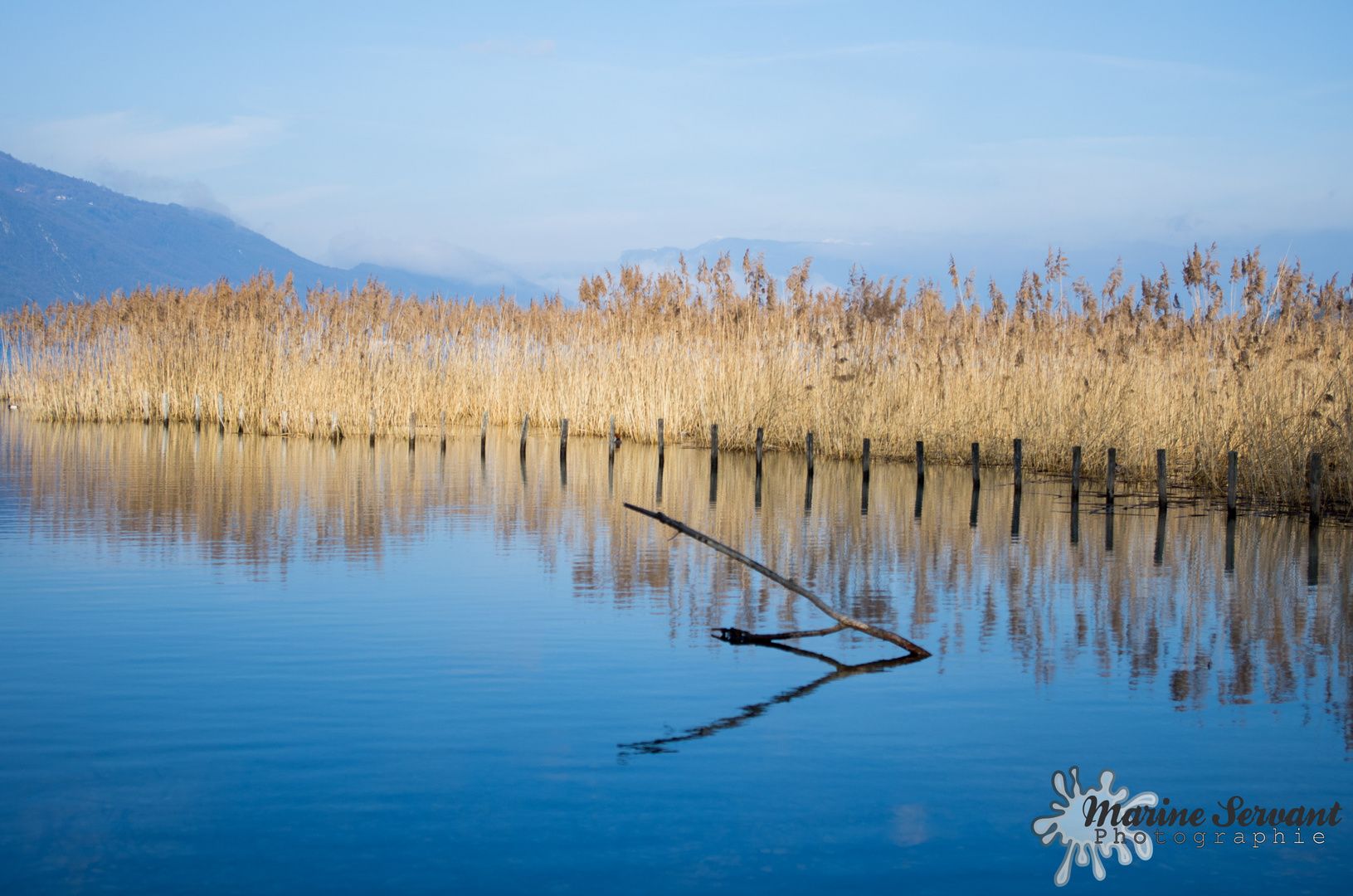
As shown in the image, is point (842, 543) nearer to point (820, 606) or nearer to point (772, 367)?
point (820, 606)

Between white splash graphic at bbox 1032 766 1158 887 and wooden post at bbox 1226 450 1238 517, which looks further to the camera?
wooden post at bbox 1226 450 1238 517

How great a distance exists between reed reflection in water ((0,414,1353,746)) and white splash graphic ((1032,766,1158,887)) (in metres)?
1.55

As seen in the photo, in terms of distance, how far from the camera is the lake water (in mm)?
4043

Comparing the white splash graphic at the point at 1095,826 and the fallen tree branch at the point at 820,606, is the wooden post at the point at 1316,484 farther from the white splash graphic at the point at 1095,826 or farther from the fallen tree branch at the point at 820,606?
the white splash graphic at the point at 1095,826

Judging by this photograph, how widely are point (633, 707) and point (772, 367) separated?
53.0 ft

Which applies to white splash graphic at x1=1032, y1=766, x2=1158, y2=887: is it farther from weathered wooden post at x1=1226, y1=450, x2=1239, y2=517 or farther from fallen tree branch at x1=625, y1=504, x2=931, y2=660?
weathered wooden post at x1=1226, y1=450, x2=1239, y2=517

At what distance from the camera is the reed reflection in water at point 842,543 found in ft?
23.5

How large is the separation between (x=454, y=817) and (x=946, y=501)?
37.3ft

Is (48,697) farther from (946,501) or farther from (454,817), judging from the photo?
(946,501)

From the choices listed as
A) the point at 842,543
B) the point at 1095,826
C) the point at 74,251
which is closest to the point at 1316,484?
the point at 842,543

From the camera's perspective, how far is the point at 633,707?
5672 millimetres

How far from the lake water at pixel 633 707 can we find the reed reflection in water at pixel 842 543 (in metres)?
0.06

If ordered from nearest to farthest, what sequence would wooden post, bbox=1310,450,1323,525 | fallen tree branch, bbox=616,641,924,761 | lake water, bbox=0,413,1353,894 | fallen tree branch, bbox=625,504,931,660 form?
lake water, bbox=0,413,1353,894 < fallen tree branch, bbox=616,641,924,761 < fallen tree branch, bbox=625,504,931,660 < wooden post, bbox=1310,450,1323,525

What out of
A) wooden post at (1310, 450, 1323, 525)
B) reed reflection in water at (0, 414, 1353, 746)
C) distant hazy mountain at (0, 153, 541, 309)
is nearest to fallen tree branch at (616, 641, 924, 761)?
reed reflection in water at (0, 414, 1353, 746)
